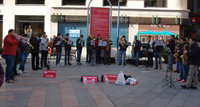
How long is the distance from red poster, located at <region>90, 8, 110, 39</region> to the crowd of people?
56 cm

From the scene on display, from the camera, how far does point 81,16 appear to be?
75.3 feet

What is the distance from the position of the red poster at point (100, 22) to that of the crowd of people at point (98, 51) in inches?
21.9

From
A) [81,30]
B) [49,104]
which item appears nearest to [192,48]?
[49,104]

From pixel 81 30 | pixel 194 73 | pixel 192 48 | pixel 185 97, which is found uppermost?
pixel 81 30

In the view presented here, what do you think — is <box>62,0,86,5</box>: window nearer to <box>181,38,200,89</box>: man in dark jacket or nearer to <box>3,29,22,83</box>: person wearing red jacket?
<box>3,29,22,83</box>: person wearing red jacket

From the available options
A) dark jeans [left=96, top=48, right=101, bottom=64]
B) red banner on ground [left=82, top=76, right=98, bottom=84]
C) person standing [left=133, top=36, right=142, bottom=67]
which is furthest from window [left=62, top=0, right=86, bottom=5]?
red banner on ground [left=82, top=76, right=98, bottom=84]

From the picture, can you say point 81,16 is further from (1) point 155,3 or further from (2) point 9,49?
(2) point 9,49

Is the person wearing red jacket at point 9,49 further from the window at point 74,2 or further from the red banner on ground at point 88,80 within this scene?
the window at point 74,2

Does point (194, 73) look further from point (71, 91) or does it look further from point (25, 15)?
point (25, 15)

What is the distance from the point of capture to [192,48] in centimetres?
858

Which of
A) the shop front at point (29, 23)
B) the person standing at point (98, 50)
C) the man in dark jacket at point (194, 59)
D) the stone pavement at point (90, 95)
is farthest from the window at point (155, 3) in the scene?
the man in dark jacket at point (194, 59)

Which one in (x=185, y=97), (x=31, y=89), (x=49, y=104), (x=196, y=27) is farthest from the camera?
(x=196, y=27)

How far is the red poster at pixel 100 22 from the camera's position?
57.4 feet

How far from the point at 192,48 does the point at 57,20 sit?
16.0 meters
